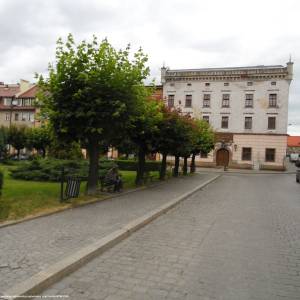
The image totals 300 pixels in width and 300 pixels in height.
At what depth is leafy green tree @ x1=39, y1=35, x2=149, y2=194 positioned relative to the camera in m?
13.0

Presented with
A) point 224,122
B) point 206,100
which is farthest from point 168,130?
point 206,100

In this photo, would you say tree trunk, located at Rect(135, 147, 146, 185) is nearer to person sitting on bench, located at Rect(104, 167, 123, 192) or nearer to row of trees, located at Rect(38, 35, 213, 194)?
person sitting on bench, located at Rect(104, 167, 123, 192)

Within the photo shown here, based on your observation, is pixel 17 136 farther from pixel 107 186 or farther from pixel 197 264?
pixel 197 264

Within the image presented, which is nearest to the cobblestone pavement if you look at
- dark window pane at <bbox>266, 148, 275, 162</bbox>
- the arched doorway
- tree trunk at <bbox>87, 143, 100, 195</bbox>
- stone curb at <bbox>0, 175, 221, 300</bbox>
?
stone curb at <bbox>0, 175, 221, 300</bbox>

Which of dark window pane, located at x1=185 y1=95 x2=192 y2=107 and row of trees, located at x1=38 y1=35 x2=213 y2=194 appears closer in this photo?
row of trees, located at x1=38 y1=35 x2=213 y2=194

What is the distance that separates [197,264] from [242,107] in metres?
47.6

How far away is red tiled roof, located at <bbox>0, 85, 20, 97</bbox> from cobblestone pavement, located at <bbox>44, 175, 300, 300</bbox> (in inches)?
2381

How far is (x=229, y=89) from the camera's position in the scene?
52094 millimetres

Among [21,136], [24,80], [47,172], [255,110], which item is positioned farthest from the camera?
[24,80]

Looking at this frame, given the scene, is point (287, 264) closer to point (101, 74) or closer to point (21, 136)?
point (101, 74)

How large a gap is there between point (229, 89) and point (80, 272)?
49.4 m

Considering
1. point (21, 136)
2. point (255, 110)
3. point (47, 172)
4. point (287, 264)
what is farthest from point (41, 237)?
point (255, 110)

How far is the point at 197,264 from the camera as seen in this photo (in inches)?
238

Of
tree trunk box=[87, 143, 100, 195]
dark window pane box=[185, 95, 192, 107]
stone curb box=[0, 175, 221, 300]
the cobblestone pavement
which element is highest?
dark window pane box=[185, 95, 192, 107]
